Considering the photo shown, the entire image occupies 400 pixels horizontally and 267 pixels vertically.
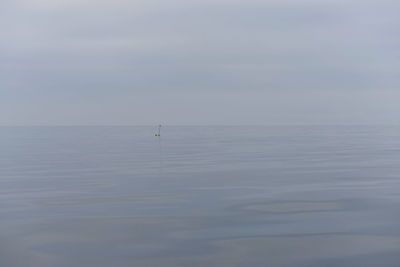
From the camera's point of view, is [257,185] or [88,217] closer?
[88,217]

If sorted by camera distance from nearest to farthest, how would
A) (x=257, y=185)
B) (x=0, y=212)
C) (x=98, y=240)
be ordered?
(x=98, y=240)
(x=0, y=212)
(x=257, y=185)

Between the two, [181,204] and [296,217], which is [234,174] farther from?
[296,217]

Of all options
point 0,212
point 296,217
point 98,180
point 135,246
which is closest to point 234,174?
point 98,180

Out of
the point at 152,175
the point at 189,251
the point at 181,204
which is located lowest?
the point at 189,251

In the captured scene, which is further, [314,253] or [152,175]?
[152,175]

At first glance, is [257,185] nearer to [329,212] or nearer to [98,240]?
[329,212]

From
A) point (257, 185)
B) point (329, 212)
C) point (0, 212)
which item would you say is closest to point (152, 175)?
point (257, 185)

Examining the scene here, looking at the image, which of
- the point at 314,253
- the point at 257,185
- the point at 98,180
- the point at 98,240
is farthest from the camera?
the point at 98,180

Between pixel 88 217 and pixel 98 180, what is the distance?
10.2 meters

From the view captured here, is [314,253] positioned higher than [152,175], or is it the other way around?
[152,175]

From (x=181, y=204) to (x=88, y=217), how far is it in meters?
3.82

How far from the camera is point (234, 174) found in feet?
98.9

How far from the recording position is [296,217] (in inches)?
695

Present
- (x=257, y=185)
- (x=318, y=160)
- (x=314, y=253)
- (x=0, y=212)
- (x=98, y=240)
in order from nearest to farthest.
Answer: (x=314, y=253)
(x=98, y=240)
(x=0, y=212)
(x=257, y=185)
(x=318, y=160)
